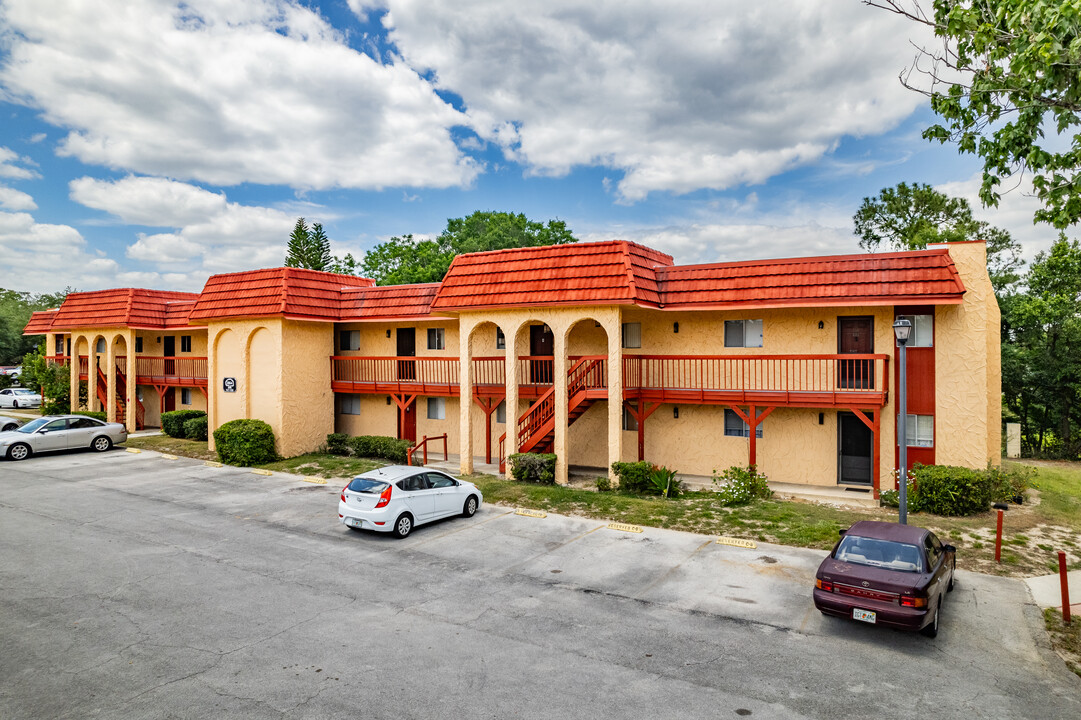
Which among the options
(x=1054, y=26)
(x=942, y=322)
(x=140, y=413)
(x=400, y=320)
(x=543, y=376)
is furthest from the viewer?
(x=140, y=413)

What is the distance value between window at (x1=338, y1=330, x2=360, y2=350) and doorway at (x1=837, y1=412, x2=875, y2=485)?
61.6 ft

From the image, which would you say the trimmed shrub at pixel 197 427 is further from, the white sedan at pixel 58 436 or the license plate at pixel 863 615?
the license plate at pixel 863 615

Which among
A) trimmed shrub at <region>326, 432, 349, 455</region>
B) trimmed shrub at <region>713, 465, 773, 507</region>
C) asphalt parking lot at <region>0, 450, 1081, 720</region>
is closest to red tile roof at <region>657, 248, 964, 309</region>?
trimmed shrub at <region>713, 465, 773, 507</region>

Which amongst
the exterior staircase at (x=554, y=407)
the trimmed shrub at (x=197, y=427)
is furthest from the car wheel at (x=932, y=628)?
the trimmed shrub at (x=197, y=427)

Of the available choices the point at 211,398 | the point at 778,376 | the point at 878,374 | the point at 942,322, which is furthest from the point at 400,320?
the point at 942,322

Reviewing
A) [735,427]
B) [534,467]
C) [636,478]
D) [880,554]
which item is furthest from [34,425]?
[880,554]

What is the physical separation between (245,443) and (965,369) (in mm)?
23133

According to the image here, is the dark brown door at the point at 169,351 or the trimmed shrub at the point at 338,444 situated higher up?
the dark brown door at the point at 169,351

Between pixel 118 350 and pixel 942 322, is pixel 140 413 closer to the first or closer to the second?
pixel 118 350

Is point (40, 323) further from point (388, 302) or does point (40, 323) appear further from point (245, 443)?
point (388, 302)

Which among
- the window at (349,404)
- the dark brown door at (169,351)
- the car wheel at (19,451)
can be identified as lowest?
the car wheel at (19,451)

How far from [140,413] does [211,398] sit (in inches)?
472

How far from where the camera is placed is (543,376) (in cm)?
2217

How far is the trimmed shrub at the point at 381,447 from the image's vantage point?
73.3 ft
